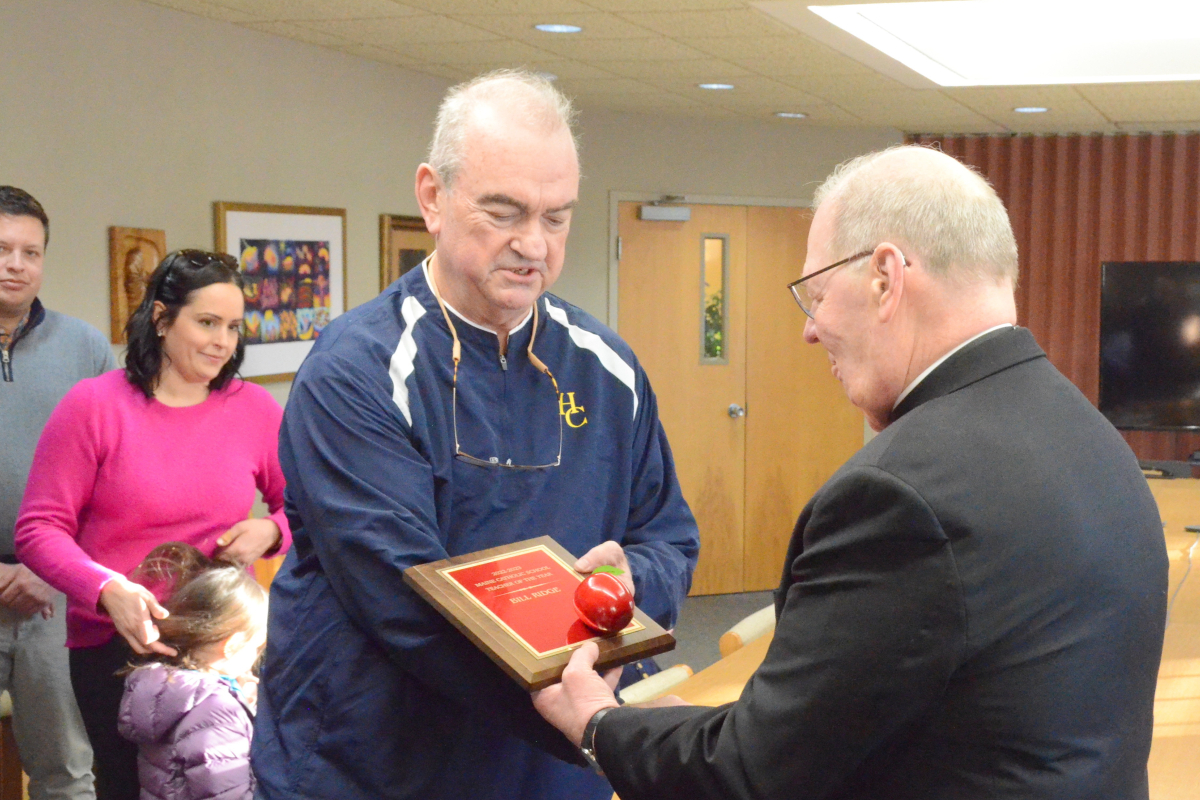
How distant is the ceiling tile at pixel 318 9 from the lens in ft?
11.9

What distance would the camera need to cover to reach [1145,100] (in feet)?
17.2

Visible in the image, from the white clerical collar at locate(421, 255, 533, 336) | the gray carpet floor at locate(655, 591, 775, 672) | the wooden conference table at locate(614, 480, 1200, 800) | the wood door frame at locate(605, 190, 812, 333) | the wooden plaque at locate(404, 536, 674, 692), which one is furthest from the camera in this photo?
the wood door frame at locate(605, 190, 812, 333)

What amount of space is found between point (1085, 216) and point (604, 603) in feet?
20.1

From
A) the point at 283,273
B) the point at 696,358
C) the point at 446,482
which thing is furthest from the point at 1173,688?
the point at 696,358

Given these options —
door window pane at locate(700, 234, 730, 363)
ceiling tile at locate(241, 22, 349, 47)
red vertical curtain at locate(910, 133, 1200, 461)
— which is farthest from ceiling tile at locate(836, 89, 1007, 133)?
ceiling tile at locate(241, 22, 349, 47)

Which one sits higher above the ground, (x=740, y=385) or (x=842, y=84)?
(x=842, y=84)

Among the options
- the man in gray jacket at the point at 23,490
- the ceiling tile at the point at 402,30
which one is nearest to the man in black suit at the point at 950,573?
the man in gray jacket at the point at 23,490

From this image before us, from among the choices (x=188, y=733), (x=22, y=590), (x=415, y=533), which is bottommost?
(x=188, y=733)

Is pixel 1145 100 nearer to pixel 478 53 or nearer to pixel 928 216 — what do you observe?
pixel 478 53

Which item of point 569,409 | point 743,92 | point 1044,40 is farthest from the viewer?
point 743,92

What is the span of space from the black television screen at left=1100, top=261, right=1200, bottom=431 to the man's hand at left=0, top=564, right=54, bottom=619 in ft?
16.9

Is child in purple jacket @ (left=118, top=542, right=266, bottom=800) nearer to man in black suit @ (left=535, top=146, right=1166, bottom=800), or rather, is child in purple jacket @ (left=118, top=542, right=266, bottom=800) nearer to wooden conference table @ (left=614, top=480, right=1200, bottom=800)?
wooden conference table @ (left=614, top=480, right=1200, bottom=800)

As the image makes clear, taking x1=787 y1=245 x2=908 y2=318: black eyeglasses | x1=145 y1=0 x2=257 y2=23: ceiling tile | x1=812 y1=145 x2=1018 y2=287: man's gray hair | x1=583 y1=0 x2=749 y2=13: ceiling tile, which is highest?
x1=145 y1=0 x2=257 y2=23: ceiling tile

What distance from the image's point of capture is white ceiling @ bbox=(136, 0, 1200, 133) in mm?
3674
